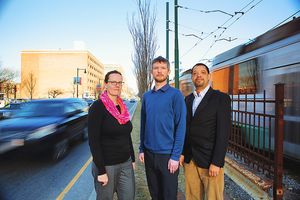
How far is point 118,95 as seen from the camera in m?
2.66

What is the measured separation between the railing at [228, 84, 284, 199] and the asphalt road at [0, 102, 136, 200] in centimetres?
289

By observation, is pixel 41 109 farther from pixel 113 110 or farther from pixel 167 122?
pixel 167 122

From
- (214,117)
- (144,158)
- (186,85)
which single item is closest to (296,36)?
(214,117)

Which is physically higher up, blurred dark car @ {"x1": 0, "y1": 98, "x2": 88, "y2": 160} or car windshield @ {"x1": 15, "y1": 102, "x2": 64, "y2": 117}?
car windshield @ {"x1": 15, "y1": 102, "x2": 64, "y2": 117}

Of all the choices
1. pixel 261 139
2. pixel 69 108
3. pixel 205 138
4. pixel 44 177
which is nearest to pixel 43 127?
pixel 44 177

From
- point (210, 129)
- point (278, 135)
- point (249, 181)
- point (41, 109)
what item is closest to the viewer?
point (210, 129)

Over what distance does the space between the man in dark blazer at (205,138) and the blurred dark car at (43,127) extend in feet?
13.7

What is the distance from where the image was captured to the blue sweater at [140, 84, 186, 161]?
8.12 ft

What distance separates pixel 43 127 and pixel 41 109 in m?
1.59

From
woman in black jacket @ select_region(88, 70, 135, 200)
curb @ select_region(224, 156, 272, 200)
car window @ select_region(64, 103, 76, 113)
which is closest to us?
woman in black jacket @ select_region(88, 70, 135, 200)

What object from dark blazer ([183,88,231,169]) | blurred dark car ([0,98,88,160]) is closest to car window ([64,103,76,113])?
blurred dark car ([0,98,88,160])

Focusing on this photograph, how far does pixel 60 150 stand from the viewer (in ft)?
21.3

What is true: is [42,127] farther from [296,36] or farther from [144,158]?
[296,36]

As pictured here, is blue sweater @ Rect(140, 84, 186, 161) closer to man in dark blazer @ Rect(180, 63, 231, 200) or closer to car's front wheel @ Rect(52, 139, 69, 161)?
man in dark blazer @ Rect(180, 63, 231, 200)
